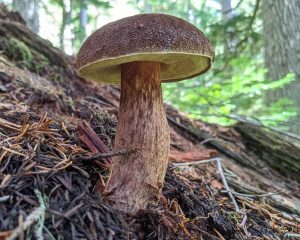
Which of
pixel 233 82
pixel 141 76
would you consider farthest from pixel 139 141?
pixel 233 82

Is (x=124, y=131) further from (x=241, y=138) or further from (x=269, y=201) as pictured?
(x=241, y=138)

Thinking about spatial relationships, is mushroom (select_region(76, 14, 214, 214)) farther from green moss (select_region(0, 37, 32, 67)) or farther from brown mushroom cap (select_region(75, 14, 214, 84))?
green moss (select_region(0, 37, 32, 67))

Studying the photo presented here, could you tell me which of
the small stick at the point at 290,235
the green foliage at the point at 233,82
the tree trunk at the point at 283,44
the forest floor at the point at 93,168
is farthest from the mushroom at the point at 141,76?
the tree trunk at the point at 283,44

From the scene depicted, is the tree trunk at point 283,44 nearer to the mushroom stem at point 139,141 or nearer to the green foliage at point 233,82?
the green foliage at point 233,82

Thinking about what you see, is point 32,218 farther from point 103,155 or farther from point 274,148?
point 274,148

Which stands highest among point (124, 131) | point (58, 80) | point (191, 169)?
point (58, 80)

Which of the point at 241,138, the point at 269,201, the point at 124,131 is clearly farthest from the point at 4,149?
the point at 241,138
